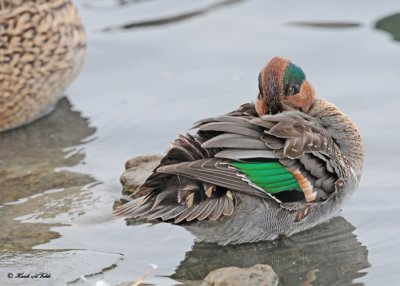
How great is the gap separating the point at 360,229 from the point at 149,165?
4.57 feet

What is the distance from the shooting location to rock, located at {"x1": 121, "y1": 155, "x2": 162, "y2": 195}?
6188 mm

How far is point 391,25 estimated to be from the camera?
30.1 feet

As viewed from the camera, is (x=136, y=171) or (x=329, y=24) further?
(x=329, y=24)

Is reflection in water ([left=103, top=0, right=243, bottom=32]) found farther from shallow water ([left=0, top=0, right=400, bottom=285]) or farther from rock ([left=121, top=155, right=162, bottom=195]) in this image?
rock ([left=121, top=155, right=162, bottom=195])

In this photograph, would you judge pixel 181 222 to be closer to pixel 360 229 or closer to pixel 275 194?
pixel 275 194

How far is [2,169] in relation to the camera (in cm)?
689

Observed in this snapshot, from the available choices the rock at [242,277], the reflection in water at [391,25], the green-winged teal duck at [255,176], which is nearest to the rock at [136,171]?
the green-winged teal duck at [255,176]

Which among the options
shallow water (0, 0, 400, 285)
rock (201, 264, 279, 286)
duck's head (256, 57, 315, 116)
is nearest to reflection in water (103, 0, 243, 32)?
shallow water (0, 0, 400, 285)

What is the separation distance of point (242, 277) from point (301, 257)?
0.77 metres

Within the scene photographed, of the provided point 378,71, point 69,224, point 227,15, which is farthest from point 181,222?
point 227,15

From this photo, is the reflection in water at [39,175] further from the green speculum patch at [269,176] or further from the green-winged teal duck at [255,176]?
the green speculum patch at [269,176]

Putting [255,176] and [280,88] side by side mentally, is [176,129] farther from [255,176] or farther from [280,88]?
[255,176]

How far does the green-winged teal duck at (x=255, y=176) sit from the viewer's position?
524 centimetres

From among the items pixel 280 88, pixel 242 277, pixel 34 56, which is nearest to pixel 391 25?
pixel 34 56
